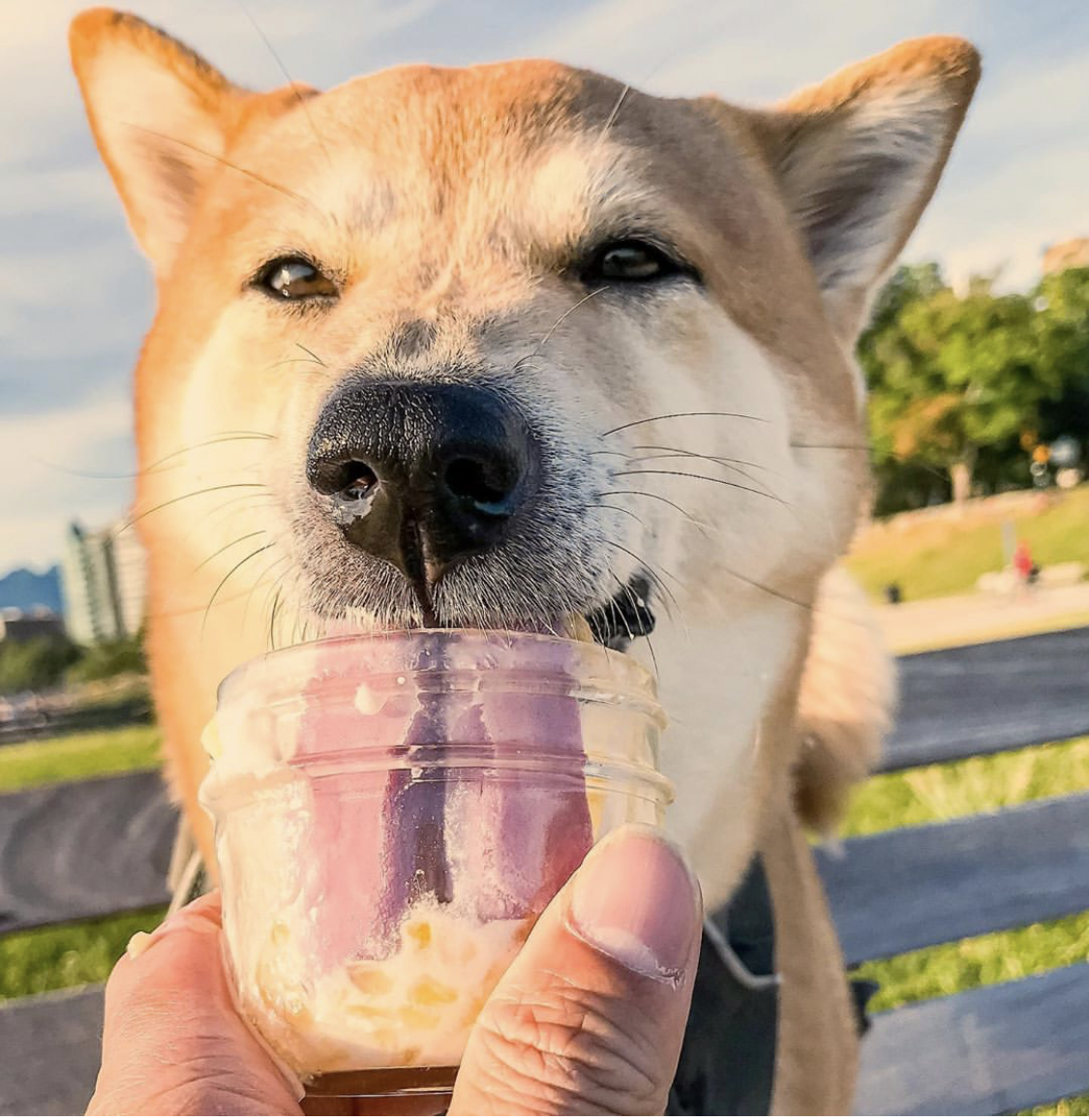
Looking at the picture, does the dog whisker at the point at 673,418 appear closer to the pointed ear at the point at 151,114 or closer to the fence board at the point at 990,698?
the pointed ear at the point at 151,114

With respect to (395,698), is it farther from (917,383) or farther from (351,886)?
(917,383)

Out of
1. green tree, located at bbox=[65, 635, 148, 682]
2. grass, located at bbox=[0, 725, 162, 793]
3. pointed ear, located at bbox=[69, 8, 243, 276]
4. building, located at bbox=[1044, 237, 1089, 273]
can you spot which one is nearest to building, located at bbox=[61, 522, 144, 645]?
green tree, located at bbox=[65, 635, 148, 682]

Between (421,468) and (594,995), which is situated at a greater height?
(421,468)

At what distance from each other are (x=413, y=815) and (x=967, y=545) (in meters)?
1.29

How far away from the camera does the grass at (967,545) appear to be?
4.66 feet

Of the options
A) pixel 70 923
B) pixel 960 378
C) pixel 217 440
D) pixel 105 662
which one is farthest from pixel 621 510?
pixel 960 378

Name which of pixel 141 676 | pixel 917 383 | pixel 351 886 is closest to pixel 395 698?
pixel 351 886

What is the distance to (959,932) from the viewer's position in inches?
52.9

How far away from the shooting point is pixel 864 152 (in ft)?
3.09

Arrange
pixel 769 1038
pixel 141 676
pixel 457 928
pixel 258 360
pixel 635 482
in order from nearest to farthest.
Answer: pixel 457 928 < pixel 635 482 < pixel 258 360 < pixel 769 1038 < pixel 141 676

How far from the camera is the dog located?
22.1 inches

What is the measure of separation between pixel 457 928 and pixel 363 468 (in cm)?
23

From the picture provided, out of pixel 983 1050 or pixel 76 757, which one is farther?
pixel 983 1050

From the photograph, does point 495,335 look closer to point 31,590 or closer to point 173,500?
point 173,500
